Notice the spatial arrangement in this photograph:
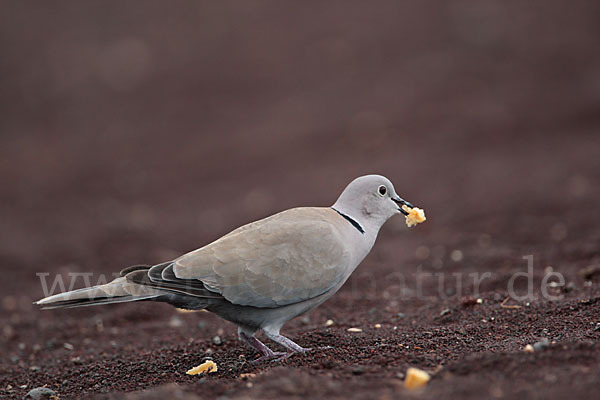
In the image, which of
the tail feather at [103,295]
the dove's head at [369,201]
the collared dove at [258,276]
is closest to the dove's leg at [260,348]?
the collared dove at [258,276]

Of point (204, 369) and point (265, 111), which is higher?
point (265, 111)

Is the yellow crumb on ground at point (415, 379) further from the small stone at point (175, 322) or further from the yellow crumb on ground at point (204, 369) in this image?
the small stone at point (175, 322)

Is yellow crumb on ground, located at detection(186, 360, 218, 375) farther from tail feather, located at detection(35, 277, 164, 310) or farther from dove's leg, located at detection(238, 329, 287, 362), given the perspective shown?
tail feather, located at detection(35, 277, 164, 310)

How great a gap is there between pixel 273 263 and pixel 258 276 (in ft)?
0.42

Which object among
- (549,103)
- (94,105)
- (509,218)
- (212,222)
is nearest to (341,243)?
(509,218)

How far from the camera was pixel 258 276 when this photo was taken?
424cm

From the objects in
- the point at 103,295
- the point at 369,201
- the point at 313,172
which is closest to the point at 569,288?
the point at 369,201

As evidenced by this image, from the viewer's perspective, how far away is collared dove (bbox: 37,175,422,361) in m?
4.17

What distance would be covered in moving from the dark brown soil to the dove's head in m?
0.81

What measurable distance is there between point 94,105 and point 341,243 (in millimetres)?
13644

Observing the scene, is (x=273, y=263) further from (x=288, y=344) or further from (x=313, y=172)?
(x=313, y=172)

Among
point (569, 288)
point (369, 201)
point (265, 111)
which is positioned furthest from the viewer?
point (265, 111)

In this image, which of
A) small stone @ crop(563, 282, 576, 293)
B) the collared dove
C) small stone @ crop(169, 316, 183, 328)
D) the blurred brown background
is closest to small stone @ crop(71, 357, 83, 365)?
small stone @ crop(169, 316, 183, 328)

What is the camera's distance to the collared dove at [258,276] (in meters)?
4.17
